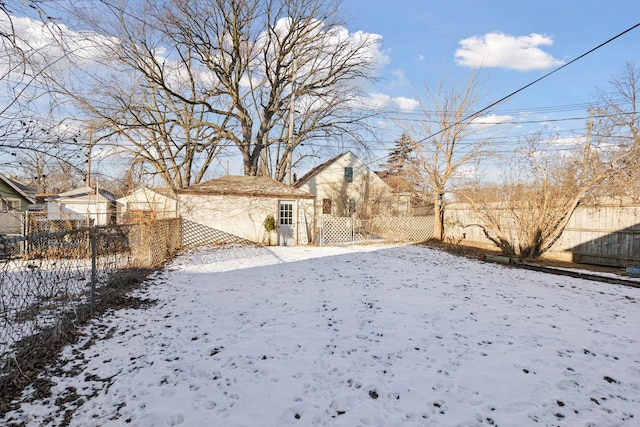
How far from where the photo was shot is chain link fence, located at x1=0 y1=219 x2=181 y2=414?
2.99 meters

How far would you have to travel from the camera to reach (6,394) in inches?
99.0

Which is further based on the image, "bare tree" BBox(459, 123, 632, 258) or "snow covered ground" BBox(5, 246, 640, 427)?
"bare tree" BBox(459, 123, 632, 258)

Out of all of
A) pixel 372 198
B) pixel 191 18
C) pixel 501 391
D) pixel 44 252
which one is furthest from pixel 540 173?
pixel 191 18

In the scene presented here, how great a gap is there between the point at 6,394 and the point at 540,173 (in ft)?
40.8

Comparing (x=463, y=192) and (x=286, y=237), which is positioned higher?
(x=463, y=192)

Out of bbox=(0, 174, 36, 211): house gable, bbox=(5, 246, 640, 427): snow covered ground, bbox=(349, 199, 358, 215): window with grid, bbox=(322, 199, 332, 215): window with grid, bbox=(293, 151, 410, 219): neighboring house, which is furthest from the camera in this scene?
bbox=(349, 199, 358, 215): window with grid

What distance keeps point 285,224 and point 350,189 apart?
10.3 meters

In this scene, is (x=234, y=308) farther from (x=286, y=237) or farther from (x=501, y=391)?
(x=286, y=237)

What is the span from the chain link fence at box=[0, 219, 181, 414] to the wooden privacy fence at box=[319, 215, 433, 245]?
9.41 m

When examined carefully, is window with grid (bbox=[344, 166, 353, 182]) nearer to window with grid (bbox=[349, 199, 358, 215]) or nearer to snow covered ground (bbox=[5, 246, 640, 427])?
window with grid (bbox=[349, 199, 358, 215])

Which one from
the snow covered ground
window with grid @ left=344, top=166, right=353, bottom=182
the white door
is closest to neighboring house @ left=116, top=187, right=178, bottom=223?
the snow covered ground

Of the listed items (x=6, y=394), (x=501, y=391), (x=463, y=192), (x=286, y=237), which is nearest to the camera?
(x=6, y=394)

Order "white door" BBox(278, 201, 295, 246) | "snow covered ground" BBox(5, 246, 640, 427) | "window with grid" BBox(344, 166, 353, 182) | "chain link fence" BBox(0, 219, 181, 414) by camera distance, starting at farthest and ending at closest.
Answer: "window with grid" BBox(344, 166, 353, 182) → "white door" BBox(278, 201, 295, 246) → "chain link fence" BBox(0, 219, 181, 414) → "snow covered ground" BBox(5, 246, 640, 427)

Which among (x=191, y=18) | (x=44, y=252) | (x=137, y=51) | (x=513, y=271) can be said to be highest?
(x=191, y=18)
